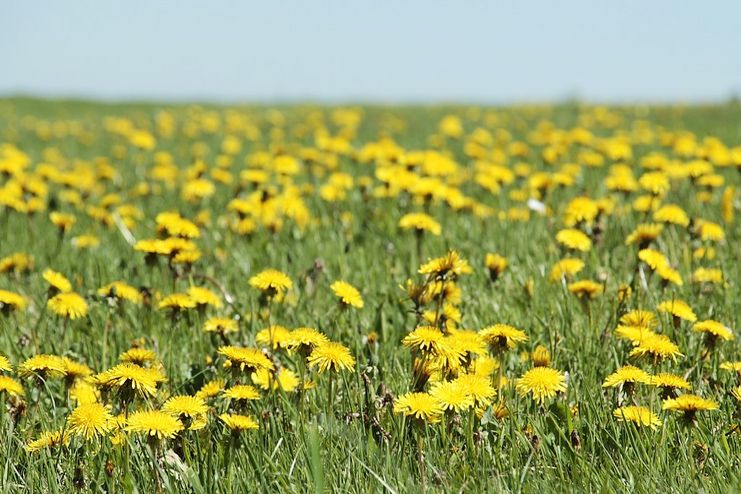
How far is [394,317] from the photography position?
2783mm

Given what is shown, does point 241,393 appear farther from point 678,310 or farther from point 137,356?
point 678,310

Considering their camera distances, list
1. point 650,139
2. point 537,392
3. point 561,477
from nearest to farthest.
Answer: point 561,477 → point 537,392 → point 650,139

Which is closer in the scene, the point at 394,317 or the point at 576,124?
the point at 394,317

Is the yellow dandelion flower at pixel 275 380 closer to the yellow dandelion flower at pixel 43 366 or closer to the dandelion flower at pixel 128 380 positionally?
the dandelion flower at pixel 128 380

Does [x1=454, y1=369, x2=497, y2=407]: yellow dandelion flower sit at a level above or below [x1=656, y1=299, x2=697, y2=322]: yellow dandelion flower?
below

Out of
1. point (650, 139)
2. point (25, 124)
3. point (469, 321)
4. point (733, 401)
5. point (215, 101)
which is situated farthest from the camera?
point (215, 101)

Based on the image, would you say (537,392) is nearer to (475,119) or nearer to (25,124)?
(475,119)

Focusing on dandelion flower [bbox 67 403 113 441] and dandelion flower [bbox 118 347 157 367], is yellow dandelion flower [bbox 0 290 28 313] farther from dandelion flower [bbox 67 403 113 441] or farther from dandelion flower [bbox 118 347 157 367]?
dandelion flower [bbox 67 403 113 441]

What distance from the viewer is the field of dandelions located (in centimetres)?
→ 179

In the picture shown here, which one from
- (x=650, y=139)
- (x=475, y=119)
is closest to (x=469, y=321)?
(x=650, y=139)

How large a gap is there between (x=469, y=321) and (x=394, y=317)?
242 mm

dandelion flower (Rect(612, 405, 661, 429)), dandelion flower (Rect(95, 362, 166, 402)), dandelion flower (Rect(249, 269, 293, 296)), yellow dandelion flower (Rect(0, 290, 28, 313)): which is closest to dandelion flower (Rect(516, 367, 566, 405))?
dandelion flower (Rect(612, 405, 661, 429))

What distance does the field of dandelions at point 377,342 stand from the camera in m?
1.79

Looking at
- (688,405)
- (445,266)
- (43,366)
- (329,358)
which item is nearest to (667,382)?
(688,405)
